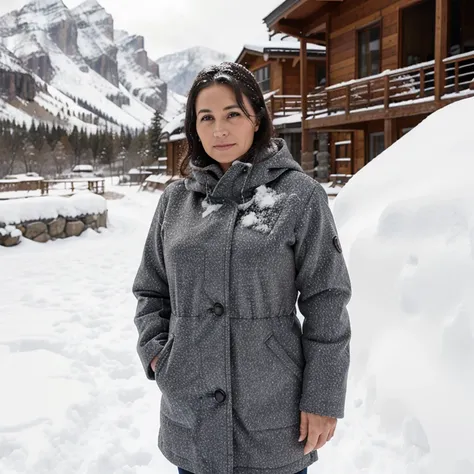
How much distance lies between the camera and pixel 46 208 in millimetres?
10117

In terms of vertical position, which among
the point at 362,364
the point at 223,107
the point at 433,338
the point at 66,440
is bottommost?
the point at 66,440

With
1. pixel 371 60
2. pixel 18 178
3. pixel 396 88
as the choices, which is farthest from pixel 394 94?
pixel 18 178

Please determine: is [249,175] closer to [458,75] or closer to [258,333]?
[258,333]

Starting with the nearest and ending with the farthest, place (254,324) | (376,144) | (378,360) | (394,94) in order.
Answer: (254,324) < (378,360) < (394,94) < (376,144)

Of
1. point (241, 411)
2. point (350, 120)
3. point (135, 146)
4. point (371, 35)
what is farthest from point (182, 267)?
point (135, 146)

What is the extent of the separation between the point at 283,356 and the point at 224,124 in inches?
30.9

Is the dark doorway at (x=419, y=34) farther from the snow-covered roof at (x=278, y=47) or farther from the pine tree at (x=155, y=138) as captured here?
the pine tree at (x=155, y=138)

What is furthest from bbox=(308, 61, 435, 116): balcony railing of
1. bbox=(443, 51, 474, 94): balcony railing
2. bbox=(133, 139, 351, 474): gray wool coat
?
bbox=(133, 139, 351, 474): gray wool coat

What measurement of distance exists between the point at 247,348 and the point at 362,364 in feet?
6.23

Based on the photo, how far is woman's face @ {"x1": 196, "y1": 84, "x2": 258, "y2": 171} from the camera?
5.74ft

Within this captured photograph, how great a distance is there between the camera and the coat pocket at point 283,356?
161cm

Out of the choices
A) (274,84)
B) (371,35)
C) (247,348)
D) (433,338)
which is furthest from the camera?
(274,84)

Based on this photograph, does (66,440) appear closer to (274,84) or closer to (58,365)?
(58,365)

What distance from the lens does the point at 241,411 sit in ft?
5.30
